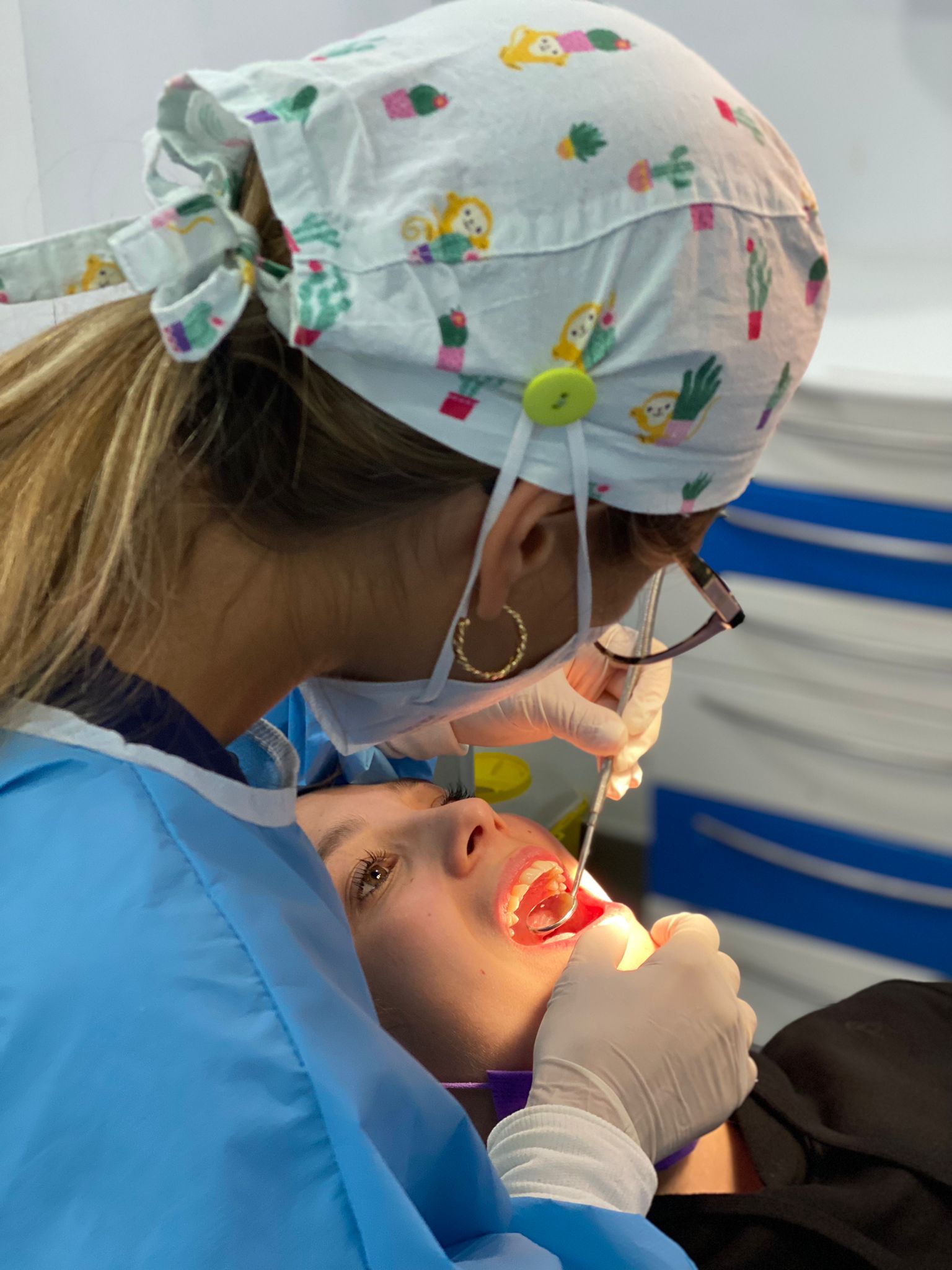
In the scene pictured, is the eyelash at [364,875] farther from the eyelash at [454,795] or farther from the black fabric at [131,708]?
the black fabric at [131,708]

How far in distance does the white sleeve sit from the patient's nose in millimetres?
294

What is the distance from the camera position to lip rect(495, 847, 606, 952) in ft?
3.87

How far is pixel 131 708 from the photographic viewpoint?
66 cm

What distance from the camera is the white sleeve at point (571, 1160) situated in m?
0.86

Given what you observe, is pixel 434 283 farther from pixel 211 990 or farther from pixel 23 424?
pixel 211 990

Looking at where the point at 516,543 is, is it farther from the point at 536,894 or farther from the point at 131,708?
the point at 536,894

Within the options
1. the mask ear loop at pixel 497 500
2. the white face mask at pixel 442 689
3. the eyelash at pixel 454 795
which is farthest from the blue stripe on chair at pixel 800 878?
the mask ear loop at pixel 497 500

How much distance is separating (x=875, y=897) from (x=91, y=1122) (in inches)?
A: 51.6

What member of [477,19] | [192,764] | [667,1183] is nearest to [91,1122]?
[192,764]

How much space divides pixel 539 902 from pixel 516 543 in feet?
2.11

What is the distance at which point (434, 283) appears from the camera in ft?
2.06

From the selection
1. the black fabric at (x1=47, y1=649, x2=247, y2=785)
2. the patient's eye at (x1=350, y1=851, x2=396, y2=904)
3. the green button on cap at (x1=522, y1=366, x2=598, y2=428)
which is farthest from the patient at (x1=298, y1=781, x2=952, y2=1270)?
the green button on cap at (x1=522, y1=366, x2=598, y2=428)

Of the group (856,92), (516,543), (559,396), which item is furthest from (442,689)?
(856,92)

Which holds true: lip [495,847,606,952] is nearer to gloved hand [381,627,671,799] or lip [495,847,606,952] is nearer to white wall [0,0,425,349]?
gloved hand [381,627,671,799]
